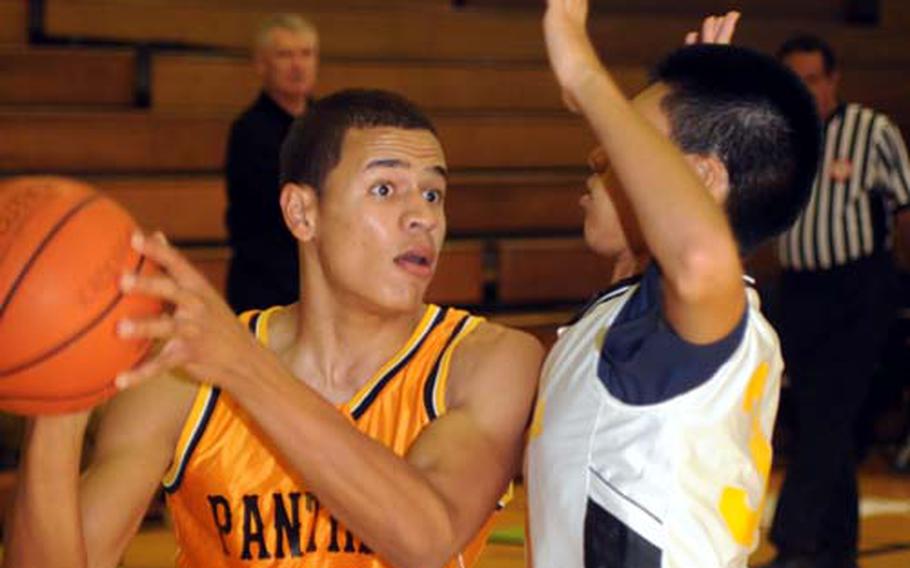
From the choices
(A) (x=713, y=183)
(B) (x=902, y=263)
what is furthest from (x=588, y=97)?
(B) (x=902, y=263)

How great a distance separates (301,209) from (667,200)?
1134 millimetres

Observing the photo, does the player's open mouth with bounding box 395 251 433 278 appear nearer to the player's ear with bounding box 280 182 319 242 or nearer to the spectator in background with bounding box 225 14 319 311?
the player's ear with bounding box 280 182 319 242

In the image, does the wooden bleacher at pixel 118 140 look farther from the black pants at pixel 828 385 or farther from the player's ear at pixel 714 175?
the player's ear at pixel 714 175

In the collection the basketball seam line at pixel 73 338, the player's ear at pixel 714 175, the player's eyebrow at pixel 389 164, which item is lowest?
the basketball seam line at pixel 73 338

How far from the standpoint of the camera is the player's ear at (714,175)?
96.5 inches

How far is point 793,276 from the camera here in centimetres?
710

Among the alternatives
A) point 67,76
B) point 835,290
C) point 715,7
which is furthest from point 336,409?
point 715,7

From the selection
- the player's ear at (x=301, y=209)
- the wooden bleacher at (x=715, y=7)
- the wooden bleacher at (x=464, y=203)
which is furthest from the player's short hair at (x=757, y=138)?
the wooden bleacher at (x=715, y=7)

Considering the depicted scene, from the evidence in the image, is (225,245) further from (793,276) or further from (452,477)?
(452,477)

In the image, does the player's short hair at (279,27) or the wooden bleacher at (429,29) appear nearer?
the player's short hair at (279,27)

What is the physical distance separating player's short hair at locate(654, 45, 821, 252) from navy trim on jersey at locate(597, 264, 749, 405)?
17 cm

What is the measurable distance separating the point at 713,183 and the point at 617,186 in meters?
0.15

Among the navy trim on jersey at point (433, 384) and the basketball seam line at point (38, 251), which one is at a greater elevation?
the basketball seam line at point (38, 251)

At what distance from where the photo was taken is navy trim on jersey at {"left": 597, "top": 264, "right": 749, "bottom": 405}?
90.8 inches
